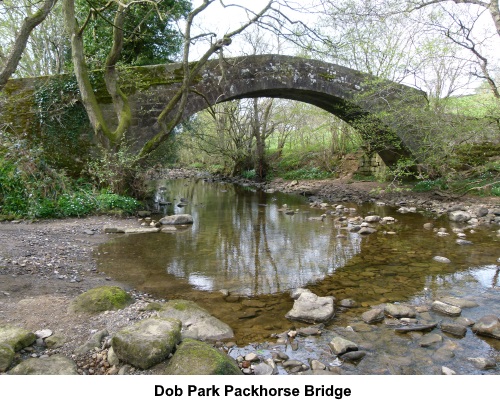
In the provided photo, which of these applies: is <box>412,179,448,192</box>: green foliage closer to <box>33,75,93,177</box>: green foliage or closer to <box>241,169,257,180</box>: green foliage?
<box>241,169,257,180</box>: green foliage

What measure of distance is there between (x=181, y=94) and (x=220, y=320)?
27.2 feet

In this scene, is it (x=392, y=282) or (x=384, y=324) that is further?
(x=392, y=282)

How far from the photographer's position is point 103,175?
10.1 metres

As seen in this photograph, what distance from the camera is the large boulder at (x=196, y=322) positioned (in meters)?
3.50

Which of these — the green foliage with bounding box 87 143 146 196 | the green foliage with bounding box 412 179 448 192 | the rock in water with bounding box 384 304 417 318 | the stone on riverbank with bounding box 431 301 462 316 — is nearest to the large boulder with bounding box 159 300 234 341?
the rock in water with bounding box 384 304 417 318

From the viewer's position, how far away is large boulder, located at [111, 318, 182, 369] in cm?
271

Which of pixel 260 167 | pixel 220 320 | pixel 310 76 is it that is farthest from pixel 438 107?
pixel 260 167

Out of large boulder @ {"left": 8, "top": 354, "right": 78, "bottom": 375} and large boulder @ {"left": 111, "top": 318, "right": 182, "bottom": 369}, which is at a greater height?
large boulder @ {"left": 111, "top": 318, "right": 182, "bottom": 369}

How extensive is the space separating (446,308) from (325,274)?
179cm

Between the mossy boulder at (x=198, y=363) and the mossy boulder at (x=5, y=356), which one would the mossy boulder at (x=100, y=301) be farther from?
the mossy boulder at (x=198, y=363)

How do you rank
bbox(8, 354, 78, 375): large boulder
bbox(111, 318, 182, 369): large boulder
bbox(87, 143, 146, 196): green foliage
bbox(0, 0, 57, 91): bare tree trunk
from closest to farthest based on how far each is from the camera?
bbox(8, 354, 78, 375): large boulder → bbox(111, 318, 182, 369): large boulder → bbox(0, 0, 57, 91): bare tree trunk → bbox(87, 143, 146, 196): green foliage

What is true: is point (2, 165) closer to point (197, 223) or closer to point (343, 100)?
point (197, 223)

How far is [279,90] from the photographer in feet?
43.4

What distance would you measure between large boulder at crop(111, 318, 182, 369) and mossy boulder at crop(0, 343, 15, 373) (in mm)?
674
